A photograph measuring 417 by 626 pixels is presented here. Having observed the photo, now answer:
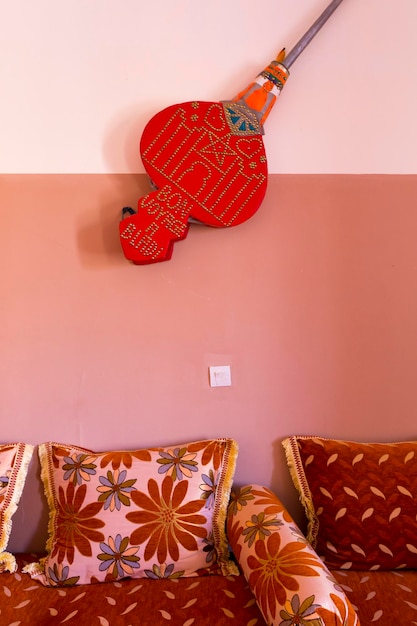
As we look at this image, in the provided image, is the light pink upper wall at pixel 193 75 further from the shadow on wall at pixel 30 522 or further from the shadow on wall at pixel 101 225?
the shadow on wall at pixel 30 522

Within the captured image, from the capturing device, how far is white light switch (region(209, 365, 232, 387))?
175 centimetres

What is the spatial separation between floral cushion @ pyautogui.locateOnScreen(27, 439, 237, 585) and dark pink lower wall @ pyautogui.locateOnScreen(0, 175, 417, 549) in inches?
5.6

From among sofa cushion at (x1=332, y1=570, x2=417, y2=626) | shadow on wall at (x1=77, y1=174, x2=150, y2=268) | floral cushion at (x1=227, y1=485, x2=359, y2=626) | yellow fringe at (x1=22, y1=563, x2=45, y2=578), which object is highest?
shadow on wall at (x1=77, y1=174, x2=150, y2=268)

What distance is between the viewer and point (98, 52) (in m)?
1.75

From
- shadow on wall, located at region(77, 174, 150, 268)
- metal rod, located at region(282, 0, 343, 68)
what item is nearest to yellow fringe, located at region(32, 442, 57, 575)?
shadow on wall, located at region(77, 174, 150, 268)

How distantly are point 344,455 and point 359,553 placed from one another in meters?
0.32

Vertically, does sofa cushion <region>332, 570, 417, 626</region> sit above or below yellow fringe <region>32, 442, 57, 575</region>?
below

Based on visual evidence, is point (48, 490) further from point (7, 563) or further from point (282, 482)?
point (282, 482)

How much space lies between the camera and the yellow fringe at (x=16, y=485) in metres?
1.56

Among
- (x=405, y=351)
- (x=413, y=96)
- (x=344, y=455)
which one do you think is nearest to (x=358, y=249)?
(x=405, y=351)

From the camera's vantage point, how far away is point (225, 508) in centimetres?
158

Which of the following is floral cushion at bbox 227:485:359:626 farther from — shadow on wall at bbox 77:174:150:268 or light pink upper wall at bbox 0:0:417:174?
light pink upper wall at bbox 0:0:417:174

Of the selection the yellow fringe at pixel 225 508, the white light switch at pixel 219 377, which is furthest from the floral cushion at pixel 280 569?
the white light switch at pixel 219 377

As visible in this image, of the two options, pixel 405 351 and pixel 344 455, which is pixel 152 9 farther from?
pixel 344 455
